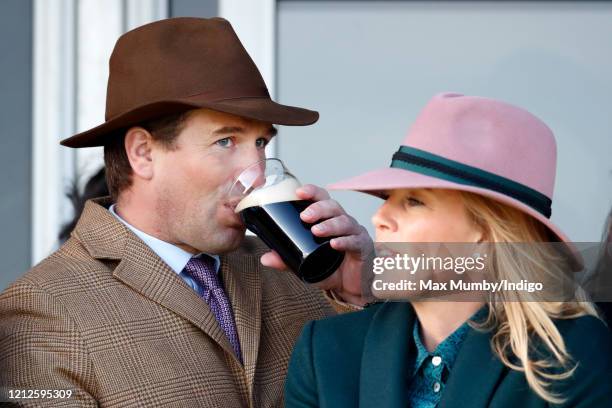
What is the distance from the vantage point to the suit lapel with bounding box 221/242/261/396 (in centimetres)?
268

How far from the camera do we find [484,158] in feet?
7.27

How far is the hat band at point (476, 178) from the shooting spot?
2.20m

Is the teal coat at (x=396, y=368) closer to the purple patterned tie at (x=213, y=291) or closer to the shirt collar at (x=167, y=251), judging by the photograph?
the purple patterned tie at (x=213, y=291)

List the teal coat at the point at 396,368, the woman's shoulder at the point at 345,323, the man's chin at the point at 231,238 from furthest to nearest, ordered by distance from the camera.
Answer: the man's chin at the point at 231,238 → the woman's shoulder at the point at 345,323 → the teal coat at the point at 396,368

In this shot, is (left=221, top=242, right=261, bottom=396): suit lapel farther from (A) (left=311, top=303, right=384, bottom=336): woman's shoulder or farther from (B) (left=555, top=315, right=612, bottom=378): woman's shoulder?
(B) (left=555, top=315, right=612, bottom=378): woman's shoulder

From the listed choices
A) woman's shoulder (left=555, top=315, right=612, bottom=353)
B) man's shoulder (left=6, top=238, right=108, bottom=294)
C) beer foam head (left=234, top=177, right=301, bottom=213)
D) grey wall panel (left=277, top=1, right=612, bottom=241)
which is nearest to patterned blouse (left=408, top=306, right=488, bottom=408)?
woman's shoulder (left=555, top=315, right=612, bottom=353)

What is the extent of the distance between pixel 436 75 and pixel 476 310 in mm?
1729

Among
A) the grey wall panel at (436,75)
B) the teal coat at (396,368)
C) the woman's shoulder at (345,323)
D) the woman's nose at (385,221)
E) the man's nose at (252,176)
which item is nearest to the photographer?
the teal coat at (396,368)

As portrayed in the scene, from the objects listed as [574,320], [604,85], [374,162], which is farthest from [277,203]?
[604,85]

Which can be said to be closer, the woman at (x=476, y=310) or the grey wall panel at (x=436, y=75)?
the woman at (x=476, y=310)

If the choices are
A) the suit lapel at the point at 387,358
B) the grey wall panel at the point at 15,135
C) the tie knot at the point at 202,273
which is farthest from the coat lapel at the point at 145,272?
the grey wall panel at the point at 15,135

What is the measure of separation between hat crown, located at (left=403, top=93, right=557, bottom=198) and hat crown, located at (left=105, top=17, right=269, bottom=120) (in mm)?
690

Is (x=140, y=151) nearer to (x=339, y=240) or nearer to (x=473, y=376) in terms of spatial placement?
(x=339, y=240)

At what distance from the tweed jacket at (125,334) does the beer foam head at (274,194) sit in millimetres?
308
